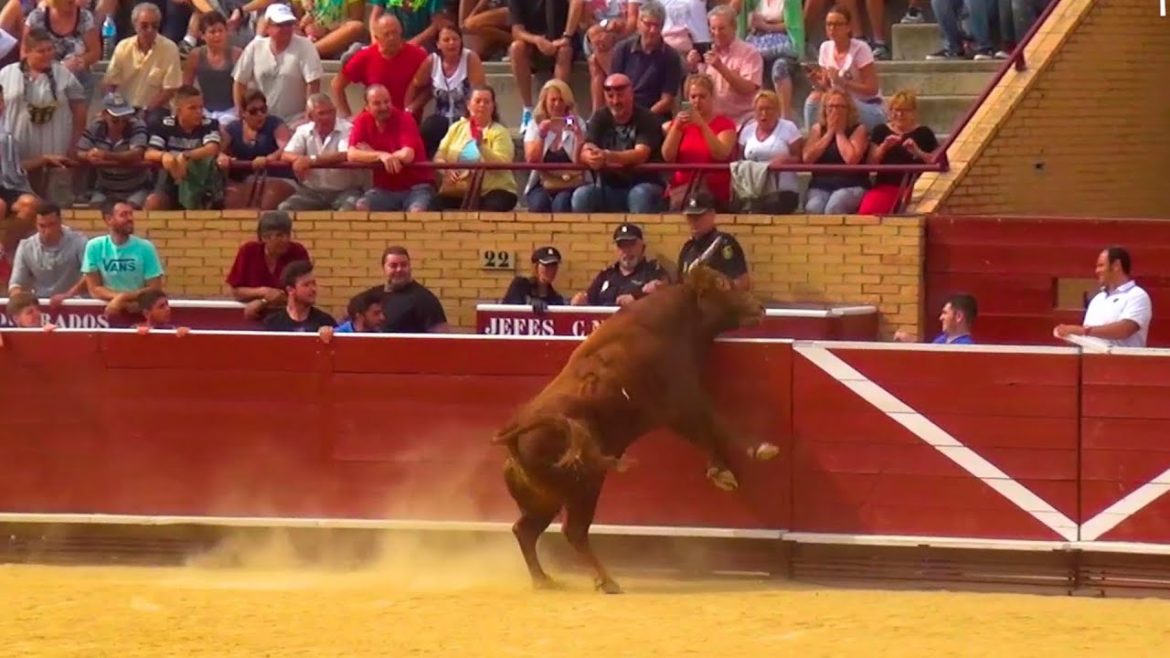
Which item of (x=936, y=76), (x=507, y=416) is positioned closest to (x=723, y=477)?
(x=507, y=416)

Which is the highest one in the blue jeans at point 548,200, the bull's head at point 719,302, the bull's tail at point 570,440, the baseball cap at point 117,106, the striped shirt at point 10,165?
the baseball cap at point 117,106

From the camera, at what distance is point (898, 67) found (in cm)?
1570

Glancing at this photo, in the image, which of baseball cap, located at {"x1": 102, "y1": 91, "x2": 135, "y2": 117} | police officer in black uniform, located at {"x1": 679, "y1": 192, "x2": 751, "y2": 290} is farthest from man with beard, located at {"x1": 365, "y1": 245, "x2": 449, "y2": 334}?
baseball cap, located at {"x1": 102, "y1": 91, "x2": 135, "y2": 117}

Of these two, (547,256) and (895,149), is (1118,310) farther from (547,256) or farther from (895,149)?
(547,256)

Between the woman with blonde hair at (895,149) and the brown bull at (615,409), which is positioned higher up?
the woman with blonde hair at (895,149)

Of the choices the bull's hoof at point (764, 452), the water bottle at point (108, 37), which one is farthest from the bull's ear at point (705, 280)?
the water bottle at point (108, 37)

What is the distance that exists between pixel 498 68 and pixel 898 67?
2704mm

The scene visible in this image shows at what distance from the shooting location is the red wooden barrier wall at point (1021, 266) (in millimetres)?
13836

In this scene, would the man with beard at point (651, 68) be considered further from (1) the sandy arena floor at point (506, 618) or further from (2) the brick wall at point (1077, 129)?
(1) the sandy arena floor at point (506, 618)

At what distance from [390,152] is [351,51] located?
6.24 ft

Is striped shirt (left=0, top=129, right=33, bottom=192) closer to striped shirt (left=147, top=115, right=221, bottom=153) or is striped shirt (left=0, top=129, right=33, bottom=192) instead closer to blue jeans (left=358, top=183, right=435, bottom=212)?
striped shirt (left=147, top=115, right=221, bottom=153)

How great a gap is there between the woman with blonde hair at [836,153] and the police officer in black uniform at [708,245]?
0.99 m

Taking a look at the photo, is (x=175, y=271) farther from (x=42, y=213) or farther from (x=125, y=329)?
(x=125, y=329)

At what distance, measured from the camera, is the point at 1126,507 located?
37.8 feet
